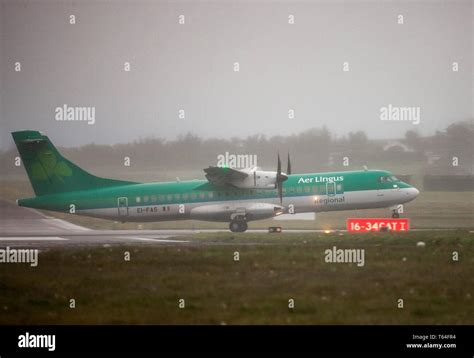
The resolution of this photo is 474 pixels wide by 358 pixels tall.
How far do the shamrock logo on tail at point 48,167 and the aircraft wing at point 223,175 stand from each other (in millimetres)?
7843

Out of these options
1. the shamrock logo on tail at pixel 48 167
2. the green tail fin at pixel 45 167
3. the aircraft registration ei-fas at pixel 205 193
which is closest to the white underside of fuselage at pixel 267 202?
the aircraft registration ei-fas at pixel 205 193

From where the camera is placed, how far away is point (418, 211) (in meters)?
54.9

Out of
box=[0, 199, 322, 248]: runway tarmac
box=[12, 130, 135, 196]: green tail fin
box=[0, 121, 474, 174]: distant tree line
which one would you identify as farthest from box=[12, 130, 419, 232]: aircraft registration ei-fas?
box=[0, 121, 474, 174]: distant tree line

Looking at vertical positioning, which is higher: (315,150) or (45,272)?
(315,150)

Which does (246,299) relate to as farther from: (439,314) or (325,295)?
(439,314)

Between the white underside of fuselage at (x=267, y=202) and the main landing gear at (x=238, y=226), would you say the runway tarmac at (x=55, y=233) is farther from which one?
the main landing gear at (x=238, y=226)

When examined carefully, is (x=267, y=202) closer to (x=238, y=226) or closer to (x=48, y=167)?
(x=238, y=226)

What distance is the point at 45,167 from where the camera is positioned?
42.3 meters

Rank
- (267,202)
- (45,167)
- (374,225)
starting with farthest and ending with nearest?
(267,202) < (374,225) < (45,167)

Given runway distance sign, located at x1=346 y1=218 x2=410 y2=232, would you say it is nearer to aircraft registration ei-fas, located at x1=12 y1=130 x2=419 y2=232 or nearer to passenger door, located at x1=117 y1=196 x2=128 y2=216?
aircraft registration ei-fas, located at x1=12 y1=130 x2=419 y2=232

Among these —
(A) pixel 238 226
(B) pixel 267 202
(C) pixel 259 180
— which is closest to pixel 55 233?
(A) pixel 238 226

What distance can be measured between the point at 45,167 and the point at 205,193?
894 cm

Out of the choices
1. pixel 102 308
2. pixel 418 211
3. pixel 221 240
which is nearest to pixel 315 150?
pixel 418 211
